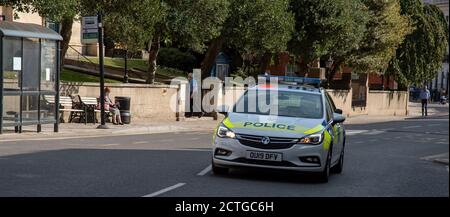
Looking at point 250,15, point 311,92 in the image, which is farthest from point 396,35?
point 311,92

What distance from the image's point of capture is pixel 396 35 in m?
45.7

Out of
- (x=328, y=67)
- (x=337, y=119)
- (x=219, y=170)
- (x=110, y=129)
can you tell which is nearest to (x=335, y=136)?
(x=337, y=119)

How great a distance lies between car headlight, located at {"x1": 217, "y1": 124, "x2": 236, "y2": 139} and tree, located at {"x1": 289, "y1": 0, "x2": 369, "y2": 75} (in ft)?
89.8

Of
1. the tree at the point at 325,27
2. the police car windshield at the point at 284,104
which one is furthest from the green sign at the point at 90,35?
the tree at the point at 325,27

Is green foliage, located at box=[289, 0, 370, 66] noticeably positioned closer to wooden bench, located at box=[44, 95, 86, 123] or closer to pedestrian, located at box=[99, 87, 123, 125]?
pedestrian, located at box=[99, 87, 123, 125]

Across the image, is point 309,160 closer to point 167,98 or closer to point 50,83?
point 50,83

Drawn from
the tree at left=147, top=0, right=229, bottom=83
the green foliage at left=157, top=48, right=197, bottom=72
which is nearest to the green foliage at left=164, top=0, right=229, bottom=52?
the tree at left=147, top=0, right=229, bottom=83

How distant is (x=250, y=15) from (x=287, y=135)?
70.4 ft

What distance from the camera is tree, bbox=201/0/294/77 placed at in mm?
32281

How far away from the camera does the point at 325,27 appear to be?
39.6 metres

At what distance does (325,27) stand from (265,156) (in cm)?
2897

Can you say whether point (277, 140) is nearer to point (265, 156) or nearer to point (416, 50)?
point (265, 156)

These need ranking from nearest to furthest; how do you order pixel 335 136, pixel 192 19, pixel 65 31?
1. pixel 335 136
2. pixel 65 31
3. pixel 192 19

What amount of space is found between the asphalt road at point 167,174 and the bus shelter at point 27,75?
6.43 feet
